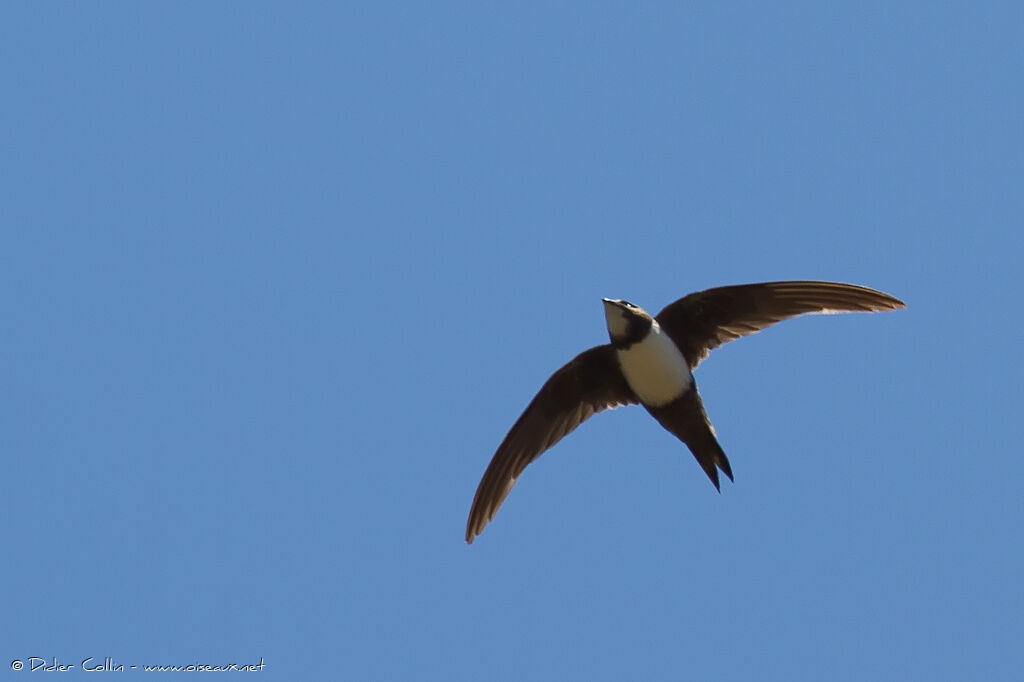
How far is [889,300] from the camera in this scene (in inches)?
386

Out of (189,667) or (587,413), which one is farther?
(587,413)

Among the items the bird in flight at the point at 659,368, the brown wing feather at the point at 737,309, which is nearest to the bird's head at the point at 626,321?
the bird in flight at the point at 659,368

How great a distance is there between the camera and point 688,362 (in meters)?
10.0

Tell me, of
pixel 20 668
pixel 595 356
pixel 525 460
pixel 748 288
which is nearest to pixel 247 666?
pixel 20 668

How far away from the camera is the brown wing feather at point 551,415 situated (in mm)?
10227

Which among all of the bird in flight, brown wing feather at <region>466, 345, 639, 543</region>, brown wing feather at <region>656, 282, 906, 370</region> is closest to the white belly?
the bird in flight

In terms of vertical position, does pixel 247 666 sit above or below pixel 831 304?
below

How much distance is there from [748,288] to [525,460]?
1.95m

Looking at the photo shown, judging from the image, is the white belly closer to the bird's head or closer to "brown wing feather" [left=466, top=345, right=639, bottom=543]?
the bird's head

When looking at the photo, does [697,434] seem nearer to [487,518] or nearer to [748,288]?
[748,288]

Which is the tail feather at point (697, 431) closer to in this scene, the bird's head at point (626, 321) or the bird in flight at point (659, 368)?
the bird in flight at point (659, 368)

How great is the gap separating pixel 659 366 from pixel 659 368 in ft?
0.05

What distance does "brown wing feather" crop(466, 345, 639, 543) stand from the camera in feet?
33.6

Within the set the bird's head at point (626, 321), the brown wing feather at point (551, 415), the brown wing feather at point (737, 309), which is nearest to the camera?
the bird's head at point (626, 321)
